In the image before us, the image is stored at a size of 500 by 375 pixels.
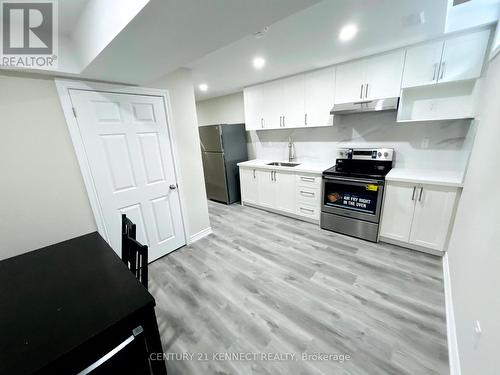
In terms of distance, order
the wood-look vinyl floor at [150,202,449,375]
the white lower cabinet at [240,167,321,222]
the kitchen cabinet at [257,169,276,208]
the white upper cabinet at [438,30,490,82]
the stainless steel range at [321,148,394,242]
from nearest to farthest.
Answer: the wood-look vinyl floor at [150,202,449,375], the white upper cabinet at [438,30,490,82], the stainless steel range at [321,148,394,242], the white lower cabinet at [240,167,321,222], the kitchen cabinet at [257,169,276,208]

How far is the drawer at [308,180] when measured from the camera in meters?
3.07

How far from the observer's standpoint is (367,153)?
112 inches

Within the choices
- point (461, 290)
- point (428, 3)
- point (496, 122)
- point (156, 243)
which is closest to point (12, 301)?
point (156, 243)

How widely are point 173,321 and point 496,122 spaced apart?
2892 mm

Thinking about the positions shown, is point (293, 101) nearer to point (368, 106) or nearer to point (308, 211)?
point (368, 106)

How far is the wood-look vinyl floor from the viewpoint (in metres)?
1.40

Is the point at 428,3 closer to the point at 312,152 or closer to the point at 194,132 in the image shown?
the point at 312,152

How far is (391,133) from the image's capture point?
277 cm

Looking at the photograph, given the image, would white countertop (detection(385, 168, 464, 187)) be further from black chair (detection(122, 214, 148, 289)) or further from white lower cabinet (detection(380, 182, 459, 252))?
black chair (detection(122, 214, 148, 289))

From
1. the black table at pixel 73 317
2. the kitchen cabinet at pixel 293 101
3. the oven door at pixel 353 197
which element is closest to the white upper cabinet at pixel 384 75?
the kitchen cabinet at pixel 293 101

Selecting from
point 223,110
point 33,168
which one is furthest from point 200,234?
point 223,110

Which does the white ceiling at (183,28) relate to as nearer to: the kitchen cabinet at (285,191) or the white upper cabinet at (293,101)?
the white upper cabinet at (293,101)

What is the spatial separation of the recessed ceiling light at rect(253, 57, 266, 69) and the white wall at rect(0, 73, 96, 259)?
2049 mm

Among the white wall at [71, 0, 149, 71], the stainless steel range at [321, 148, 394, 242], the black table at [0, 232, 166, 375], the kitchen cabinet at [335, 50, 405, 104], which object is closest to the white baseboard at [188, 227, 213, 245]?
the black table at [0, 232, 166, 375]
